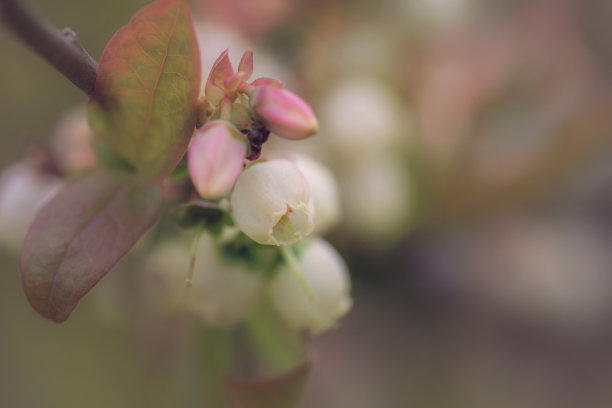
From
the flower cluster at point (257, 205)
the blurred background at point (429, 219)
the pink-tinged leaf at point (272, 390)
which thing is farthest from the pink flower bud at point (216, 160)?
the blurred background at point (429, 219)

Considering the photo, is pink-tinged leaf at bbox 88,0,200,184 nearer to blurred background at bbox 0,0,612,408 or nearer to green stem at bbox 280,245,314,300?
green stem at bbox 280,245,314,300

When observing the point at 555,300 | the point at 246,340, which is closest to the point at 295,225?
the point at 246,340

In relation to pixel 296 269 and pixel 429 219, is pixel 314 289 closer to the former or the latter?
pixel 296 269

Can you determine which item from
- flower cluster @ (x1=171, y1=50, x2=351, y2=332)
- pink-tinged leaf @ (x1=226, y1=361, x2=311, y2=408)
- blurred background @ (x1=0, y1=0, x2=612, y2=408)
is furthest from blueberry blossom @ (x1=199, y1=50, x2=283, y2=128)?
blurred background @ (x1=0, y1=0, x2=612, y2=408)

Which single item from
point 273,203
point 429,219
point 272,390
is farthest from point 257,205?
point 429,219

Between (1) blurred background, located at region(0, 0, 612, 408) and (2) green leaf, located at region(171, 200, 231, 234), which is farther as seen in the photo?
(1) blurred background, located at region(0, 0, 612, 408)

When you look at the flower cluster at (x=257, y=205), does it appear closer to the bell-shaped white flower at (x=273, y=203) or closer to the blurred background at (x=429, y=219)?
the bell-shaped white flower at (x=273, y=203)
